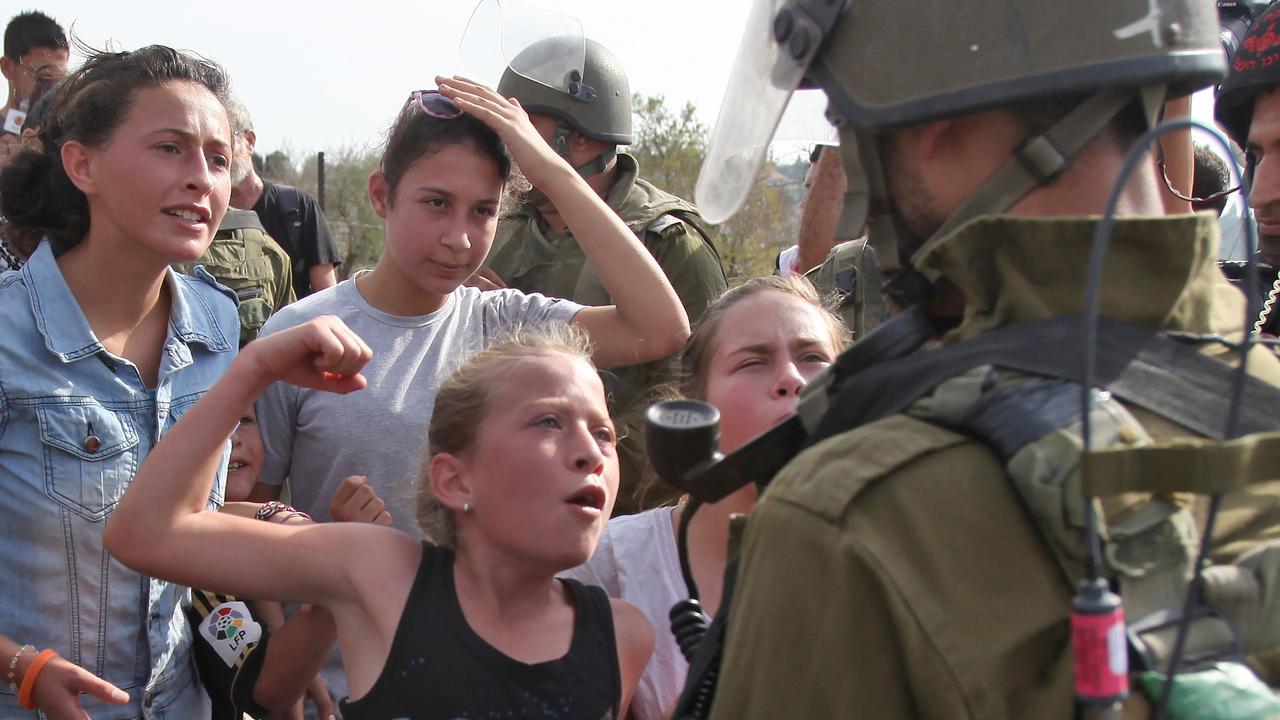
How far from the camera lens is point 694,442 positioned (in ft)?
4.95

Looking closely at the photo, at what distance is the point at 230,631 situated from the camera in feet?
9.23

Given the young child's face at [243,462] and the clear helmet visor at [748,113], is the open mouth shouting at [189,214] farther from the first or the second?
the clear helmet visor at [748,113]

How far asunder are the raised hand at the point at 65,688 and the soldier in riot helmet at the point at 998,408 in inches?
66.7

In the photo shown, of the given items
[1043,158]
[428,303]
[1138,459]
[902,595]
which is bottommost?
[428,303]

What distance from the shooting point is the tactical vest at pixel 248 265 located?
5.41m

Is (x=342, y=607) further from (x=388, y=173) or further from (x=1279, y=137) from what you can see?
(x=1279, y=137)

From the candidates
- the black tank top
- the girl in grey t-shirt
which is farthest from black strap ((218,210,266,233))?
the black tank top

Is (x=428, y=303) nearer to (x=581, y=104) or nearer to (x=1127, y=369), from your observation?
(x=581, y=104)

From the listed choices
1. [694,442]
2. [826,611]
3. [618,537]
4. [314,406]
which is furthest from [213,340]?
[826,611]

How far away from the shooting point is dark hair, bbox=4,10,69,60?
6465 millimetres

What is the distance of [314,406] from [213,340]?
305mm

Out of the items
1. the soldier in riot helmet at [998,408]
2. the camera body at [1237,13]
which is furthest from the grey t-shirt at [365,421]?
the camera body at [1237,13]

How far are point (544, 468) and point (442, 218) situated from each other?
1119mm

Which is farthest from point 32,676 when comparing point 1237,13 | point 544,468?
point 1237,13
